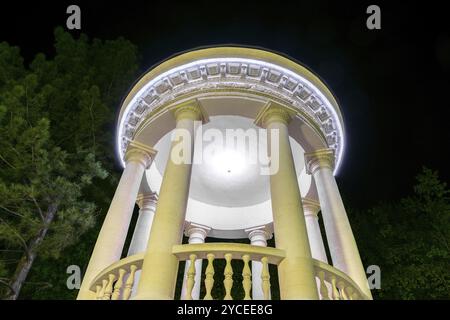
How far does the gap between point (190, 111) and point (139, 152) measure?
9.48ft

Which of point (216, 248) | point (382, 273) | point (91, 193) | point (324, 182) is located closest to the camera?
point (216, 248)

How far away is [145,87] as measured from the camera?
14.0m

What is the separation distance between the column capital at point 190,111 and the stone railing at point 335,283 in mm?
5995

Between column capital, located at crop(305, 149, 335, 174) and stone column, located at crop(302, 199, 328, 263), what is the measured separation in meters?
2.23

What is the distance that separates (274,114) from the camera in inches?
496

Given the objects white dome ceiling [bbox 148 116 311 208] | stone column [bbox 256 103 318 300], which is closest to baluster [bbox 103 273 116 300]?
stone column [bbox 256 103 318 300]

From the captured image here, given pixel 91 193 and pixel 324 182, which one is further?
pixel 91 193

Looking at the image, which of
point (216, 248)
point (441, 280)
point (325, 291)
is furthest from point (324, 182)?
point (441, 280)

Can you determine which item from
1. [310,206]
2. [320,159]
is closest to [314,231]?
[310,206]

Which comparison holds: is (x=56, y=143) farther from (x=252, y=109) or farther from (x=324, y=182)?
(x=324, y=182)

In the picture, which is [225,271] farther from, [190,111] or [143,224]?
[143,224]

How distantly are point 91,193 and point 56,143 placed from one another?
387cm

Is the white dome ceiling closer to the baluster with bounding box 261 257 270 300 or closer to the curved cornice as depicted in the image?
the curved cornice

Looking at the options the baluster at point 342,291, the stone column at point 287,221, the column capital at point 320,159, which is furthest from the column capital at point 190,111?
the baluster at point 342,291
